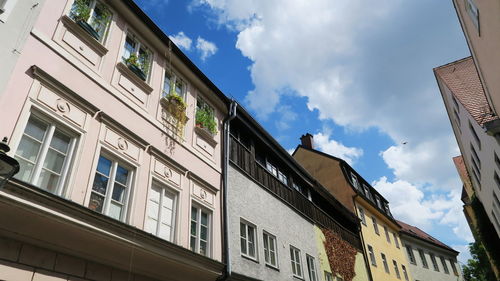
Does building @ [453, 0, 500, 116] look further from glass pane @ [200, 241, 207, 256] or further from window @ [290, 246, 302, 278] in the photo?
glass pane @ [200, 241, 207, 256]

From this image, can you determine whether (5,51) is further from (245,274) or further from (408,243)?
(408,243)

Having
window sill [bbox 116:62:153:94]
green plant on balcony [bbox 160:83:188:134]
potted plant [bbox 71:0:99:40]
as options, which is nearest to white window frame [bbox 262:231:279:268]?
green plant on balcony [bbox 160:83:188:134]

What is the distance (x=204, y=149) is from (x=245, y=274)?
154 inches

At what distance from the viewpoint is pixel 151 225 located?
7586 millimetres

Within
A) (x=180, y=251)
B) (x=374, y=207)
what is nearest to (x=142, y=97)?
(x=180, y=251)

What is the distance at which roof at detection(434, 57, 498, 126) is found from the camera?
1548cm

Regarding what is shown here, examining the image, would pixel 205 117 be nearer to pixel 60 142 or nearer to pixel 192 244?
pixel 192 244

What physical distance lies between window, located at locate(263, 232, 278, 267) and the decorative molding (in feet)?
24.5

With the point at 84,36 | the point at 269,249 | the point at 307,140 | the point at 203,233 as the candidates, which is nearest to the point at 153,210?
the point at 203,233

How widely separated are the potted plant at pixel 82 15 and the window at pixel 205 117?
388cm

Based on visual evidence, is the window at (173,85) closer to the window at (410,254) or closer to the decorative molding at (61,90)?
the decorative molding at (61,90)

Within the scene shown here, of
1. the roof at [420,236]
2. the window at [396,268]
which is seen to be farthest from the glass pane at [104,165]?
the roof at [420,236]

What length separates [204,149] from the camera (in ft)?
34.9

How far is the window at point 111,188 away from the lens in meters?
6.62
